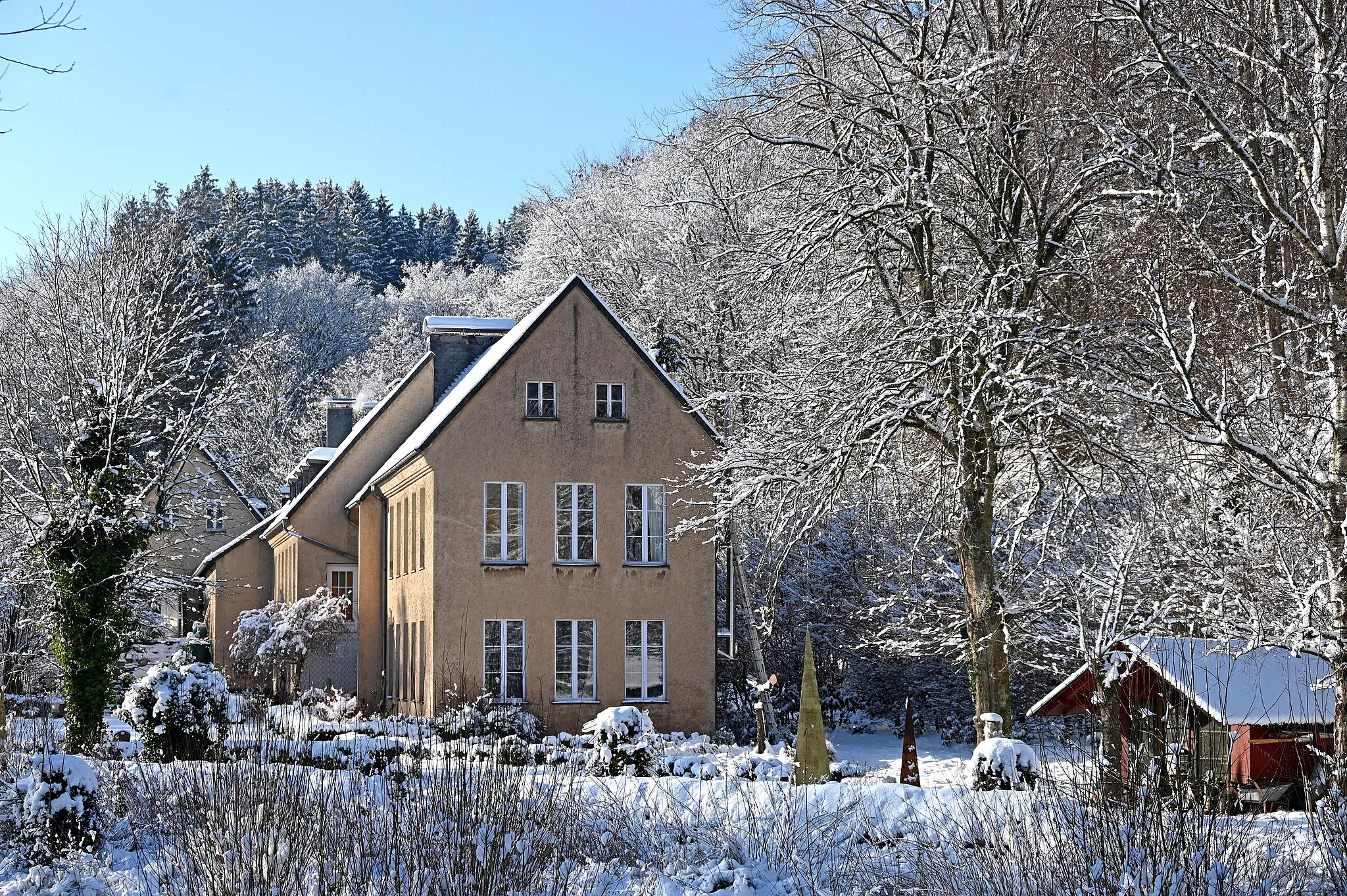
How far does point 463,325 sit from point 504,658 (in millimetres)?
10210

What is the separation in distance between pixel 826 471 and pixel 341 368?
160 feet

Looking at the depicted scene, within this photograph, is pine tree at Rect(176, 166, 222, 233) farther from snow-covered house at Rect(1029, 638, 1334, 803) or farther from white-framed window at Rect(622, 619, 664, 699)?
snow-covered house at Rect(1029, 638, 1334, 803)

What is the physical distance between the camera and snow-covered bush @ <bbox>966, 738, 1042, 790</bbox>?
13609mm

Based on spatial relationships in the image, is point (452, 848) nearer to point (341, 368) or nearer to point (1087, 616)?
point (1087, 616)

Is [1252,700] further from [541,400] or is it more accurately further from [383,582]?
[383,582]

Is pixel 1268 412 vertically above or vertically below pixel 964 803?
above

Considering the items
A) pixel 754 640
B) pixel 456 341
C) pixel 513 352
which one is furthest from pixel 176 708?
pixel 456 341

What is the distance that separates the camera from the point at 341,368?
212ft

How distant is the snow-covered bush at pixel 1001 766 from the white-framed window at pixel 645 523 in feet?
52.2

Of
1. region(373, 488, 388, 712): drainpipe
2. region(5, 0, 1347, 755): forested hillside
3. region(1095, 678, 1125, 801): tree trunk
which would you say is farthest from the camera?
region(373, 488, 388, 712): drainpipe

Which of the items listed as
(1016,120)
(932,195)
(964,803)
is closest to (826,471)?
(932,195)

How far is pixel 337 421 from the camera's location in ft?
145

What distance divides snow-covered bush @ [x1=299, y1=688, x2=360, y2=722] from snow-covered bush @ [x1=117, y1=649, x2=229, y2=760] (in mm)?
11629

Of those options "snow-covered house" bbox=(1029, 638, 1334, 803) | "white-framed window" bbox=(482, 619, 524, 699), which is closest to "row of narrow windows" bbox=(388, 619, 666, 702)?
"white-framed window" bbox=(482, 619, 524, 699)
